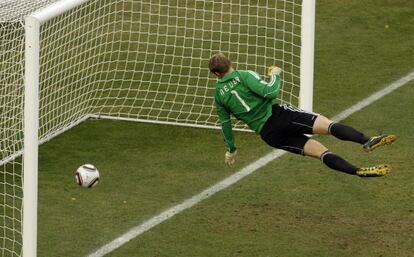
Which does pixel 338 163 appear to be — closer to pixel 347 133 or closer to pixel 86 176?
pixel 347 133

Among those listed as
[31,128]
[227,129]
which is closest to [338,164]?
[227,129]

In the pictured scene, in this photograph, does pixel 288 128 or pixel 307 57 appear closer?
pixel 288 128

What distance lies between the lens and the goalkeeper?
1448 cm

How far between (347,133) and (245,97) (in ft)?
3.73

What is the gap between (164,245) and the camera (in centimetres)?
1412

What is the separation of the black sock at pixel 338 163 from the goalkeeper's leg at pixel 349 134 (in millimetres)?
235

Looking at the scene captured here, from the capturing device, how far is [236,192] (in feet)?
51.1

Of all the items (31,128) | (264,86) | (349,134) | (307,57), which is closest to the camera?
(31,128)

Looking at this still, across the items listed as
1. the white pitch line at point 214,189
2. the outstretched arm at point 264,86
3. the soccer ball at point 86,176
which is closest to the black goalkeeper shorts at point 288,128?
the outstretched arm at point 264,86

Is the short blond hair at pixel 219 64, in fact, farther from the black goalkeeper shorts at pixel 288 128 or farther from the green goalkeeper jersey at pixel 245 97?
the black goalkeeper shorts at pixel 288 128

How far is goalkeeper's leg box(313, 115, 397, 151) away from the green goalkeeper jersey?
549 millimetres

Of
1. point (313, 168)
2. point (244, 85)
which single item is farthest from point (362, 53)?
point (244, 85)

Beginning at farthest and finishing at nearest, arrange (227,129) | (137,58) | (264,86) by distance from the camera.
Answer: (137,58) → (227,129) → (264,86)

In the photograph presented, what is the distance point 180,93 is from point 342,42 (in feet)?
10.2
